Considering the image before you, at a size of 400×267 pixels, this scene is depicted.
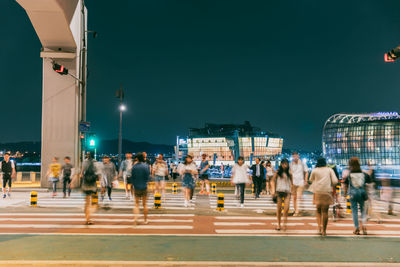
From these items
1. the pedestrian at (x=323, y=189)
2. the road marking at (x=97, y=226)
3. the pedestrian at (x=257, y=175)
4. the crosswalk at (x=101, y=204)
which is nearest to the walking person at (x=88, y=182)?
the road marking at (x=97, y=226)

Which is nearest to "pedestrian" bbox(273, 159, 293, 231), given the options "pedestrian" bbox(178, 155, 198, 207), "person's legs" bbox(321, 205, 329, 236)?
"person's legs" bbox(321, 205, 329, 236)

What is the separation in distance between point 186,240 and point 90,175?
11.2 ft

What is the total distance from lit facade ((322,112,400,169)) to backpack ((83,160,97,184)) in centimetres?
11871

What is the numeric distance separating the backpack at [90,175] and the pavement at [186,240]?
44.8 inches

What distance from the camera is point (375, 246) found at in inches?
278

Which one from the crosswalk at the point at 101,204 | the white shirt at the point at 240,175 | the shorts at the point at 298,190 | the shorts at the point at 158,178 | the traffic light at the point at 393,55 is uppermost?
the traffic light at the point at 393,55

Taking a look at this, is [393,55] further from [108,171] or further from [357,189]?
[108,171]

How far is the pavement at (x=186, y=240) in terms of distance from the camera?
5.98 m

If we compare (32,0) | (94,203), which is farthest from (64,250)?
(32,0)

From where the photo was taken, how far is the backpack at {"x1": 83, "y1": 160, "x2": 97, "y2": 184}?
9.28 metres

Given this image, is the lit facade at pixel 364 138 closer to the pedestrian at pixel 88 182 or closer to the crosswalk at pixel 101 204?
the crosswalk at pixel 101 204

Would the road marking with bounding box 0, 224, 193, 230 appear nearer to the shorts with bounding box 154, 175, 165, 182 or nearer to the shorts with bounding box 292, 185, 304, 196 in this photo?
the shorts with bounding box 292, 185, 304, 196

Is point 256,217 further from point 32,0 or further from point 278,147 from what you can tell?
point 278,147

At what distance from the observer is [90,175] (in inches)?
368
